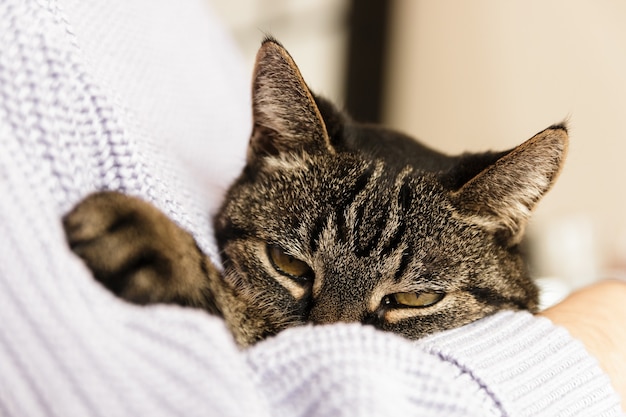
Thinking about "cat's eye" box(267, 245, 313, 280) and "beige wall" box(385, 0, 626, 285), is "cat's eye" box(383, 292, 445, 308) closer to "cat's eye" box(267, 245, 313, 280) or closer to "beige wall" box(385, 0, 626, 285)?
"cat's eye" box(267, 245, 313, 280)

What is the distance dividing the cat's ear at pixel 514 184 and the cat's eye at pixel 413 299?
0.40 feet

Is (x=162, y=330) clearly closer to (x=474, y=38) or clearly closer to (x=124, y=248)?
(x=124, y=248)

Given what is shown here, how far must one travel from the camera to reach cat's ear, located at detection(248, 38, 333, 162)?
0.81 meters

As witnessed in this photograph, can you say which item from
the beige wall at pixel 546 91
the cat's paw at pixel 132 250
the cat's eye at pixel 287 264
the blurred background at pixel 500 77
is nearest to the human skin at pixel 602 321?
the cat's eye at pixel 287 264

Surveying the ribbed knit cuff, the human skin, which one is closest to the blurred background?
the human skin

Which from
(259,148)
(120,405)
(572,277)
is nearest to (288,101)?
(259,148)

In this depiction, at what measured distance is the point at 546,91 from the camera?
2.39 m

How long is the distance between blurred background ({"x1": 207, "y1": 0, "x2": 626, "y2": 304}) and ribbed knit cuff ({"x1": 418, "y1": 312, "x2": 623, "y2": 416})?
3.82ft

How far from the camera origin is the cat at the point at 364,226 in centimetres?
76

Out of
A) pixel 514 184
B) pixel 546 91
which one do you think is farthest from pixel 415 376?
pixel 546 91

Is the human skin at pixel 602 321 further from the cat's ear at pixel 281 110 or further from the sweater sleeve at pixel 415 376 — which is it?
the cat's ear at pixel 281 110

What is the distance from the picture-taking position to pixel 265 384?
1.67ft

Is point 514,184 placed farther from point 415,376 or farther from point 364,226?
point 415,376

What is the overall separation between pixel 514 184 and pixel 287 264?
1.06ft
